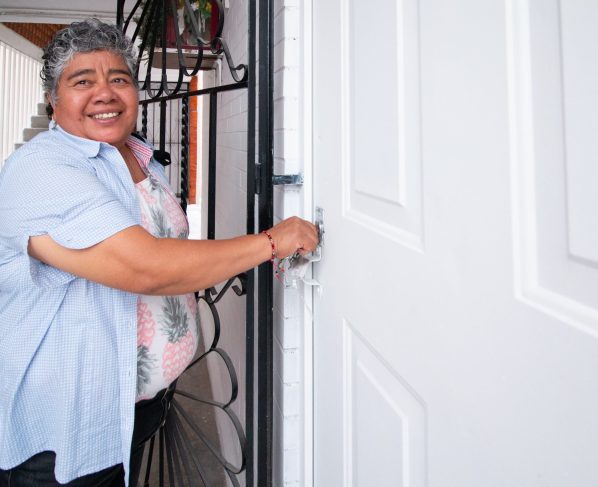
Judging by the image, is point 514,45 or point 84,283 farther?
point 84,283

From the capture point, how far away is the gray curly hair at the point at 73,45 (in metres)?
1.21

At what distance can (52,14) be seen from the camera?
5.04 metres

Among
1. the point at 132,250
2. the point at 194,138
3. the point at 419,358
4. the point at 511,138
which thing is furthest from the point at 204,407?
the point at 194,138

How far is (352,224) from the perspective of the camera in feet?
3.34

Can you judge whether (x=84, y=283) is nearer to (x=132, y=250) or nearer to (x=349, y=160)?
(x=132, y=250)

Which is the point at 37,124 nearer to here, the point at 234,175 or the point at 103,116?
the point at 234,175

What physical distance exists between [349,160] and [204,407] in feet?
10.3

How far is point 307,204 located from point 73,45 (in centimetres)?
66

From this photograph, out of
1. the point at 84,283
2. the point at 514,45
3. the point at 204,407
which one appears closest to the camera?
the point at 514,45

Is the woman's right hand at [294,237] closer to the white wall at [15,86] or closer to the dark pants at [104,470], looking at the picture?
the dark pants at [104,470]

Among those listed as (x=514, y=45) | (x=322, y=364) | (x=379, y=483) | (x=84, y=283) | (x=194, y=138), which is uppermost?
(x=194, y=138)

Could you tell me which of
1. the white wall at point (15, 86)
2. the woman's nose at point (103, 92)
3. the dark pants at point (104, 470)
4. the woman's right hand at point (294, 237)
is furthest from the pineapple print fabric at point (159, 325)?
the white wall at point (15, 86)

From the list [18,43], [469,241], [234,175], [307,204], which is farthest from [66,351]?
[18,43]

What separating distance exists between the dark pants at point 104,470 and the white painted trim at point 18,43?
19.9 feet
